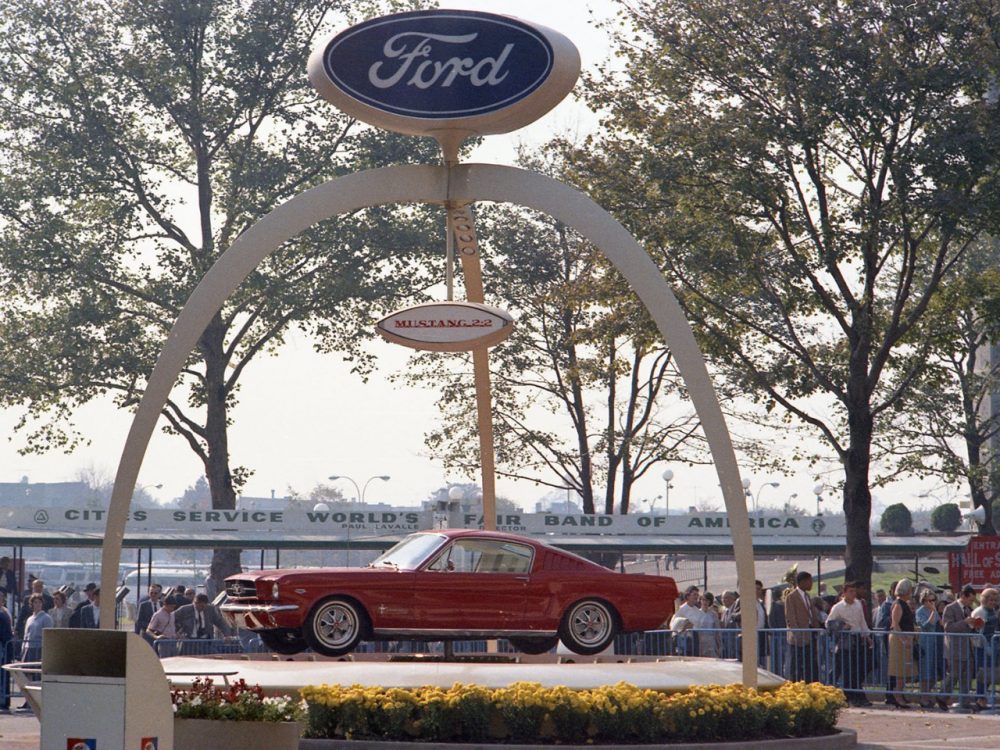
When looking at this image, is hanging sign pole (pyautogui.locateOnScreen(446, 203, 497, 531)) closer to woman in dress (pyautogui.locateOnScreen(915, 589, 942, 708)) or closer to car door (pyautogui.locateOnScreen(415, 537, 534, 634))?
car door (pyautogui.locateOnScreen(415, 537, 534, 634))

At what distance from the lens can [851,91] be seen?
2400 cm

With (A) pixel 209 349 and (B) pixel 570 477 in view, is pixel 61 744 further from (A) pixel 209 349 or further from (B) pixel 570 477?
(B) pixel 570 477

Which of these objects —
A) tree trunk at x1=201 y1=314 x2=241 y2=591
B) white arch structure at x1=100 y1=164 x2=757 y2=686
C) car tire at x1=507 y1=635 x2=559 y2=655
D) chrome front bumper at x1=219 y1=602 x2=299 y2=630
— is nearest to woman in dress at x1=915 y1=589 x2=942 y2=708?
car tire at x1=507 y1=635 x2=559 y2=655

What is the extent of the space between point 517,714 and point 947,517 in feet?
113

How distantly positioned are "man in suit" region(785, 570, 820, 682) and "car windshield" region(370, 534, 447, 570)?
712cm

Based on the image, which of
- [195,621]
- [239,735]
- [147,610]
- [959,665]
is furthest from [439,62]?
[147,610]

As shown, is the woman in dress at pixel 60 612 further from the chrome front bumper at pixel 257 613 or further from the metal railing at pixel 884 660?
the metal railing at pixel 884 660

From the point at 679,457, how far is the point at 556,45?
23017 millimetres

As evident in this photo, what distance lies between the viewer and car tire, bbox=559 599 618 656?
16.9 meters

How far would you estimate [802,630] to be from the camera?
70.8ft

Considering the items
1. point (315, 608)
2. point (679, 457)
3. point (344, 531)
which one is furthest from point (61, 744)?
point (679, 457)

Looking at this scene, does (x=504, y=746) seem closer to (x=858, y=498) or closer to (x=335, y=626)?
(x=335, y=626)

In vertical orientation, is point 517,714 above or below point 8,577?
below

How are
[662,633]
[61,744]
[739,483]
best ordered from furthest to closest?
[662,633] < [739,483] < [61,744]
